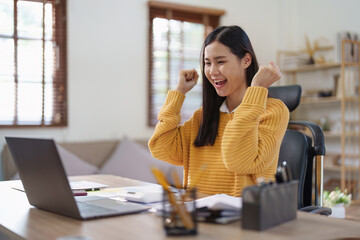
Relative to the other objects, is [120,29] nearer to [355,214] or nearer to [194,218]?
[355,214]

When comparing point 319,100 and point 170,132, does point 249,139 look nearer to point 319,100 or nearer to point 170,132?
point 170,132

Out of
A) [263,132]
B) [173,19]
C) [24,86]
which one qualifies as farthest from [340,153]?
[263,132]

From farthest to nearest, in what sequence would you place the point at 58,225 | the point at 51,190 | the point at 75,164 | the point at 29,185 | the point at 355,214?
the point at 355,214, the point at 75,164, the point at 29,185, the point at 51,190, the point at 58,225

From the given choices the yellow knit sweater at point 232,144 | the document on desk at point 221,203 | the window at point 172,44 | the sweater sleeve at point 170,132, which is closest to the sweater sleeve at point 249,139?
the yellow knit sweater at point 232,144

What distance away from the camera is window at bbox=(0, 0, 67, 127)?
12.7 feet

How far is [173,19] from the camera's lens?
4695mm

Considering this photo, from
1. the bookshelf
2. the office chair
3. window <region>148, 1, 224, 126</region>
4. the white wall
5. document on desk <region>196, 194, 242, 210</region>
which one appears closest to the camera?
document on desk <region>196, 194, 242, 210</region>

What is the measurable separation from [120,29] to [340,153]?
8.72 ft

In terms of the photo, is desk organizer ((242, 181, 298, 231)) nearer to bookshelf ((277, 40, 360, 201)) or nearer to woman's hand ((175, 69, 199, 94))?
woman's hand ((175, 69, 199, 94))

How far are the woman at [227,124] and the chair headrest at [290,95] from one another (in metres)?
0.20

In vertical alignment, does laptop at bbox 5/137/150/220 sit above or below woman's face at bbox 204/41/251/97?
below

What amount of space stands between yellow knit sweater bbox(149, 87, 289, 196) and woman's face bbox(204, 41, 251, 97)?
5.0 inches

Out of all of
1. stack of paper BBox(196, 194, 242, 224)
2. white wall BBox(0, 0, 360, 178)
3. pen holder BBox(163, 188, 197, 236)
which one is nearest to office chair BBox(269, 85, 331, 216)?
stack of paper BBox(196, 194, 242, 224)

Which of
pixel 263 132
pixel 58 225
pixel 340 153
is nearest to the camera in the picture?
pixel 58 225
